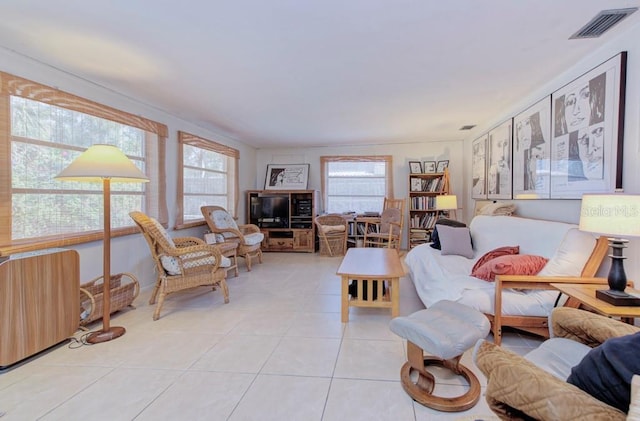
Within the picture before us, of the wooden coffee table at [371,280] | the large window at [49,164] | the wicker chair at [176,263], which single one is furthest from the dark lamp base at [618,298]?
the large window at [49,164]

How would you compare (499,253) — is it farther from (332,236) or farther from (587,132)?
(332,236)

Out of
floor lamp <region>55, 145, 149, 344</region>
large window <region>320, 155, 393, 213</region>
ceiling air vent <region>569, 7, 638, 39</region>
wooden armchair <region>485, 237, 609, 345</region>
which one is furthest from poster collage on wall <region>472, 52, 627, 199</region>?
floor lamp <region>55, 145, 149, 344</region>

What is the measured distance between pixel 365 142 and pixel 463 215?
91.0 inches

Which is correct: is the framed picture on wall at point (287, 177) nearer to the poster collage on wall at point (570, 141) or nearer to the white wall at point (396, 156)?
the white wall at point (396, 156)

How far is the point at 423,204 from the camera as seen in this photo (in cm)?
556

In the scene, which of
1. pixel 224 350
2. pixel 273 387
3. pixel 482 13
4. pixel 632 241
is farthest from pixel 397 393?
pixel 482 13

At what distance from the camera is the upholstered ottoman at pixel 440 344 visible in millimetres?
1465

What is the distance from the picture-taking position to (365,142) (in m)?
5.79

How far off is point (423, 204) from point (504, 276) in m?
3.64

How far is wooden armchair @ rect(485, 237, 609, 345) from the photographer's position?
1.93m

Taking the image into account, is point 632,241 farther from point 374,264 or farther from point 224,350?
point 224,350

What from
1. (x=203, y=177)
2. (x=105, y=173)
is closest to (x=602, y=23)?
(x=105, y=173)

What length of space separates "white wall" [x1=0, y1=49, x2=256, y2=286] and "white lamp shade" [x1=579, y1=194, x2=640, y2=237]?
387cm

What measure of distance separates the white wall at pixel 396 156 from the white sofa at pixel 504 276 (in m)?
2.66
